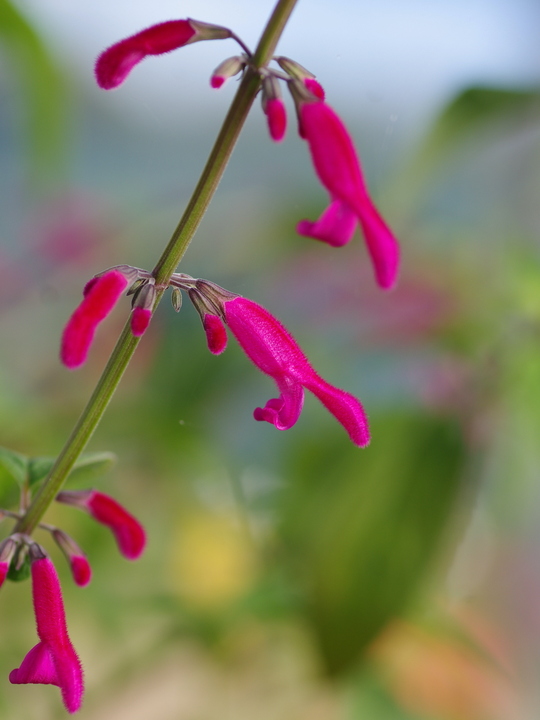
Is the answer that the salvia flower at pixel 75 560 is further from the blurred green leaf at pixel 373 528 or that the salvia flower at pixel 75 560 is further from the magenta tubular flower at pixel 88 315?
the blurred green leaf at pixel 373 528

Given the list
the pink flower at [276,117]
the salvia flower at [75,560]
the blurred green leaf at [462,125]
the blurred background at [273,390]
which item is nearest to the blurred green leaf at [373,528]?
the blurred background at [273,390]

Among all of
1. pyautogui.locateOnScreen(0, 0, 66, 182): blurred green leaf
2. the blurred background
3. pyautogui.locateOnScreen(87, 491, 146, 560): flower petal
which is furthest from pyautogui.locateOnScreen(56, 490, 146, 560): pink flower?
pyautogui.locateOnScreen(0, 0, 66, 182): blurred green leaf

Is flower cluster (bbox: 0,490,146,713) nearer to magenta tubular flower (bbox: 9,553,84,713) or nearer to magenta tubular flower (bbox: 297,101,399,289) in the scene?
magenta tubular flower (bbox: 9,553,84,713)

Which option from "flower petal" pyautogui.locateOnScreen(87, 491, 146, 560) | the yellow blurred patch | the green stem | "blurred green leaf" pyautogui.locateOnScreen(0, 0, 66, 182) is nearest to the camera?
the green stem

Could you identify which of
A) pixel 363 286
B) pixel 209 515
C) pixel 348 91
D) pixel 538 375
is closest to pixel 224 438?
pixel 209 515

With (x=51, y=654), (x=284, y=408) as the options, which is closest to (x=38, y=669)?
(x=51, y=654)

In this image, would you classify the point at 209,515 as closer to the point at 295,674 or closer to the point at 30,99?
the point at 295,674

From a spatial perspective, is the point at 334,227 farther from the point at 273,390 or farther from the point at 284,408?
the point at 273,390
